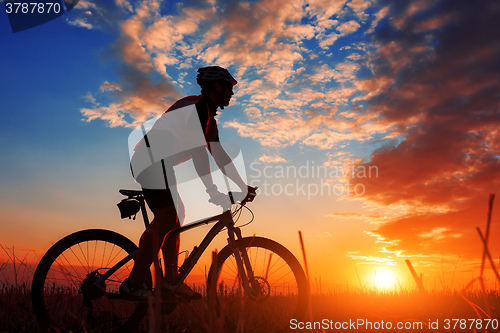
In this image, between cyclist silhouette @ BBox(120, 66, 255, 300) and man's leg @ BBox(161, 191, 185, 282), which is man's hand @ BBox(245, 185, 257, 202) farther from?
man's leg @ BBox(161, 191, 185, 282)

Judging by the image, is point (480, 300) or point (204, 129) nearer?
point (204, 129)

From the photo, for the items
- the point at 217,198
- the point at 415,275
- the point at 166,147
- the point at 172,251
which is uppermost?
the point at 166,147

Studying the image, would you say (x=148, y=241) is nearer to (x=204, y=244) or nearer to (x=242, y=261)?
(x=204, y=244)

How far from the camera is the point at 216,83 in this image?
3920 millimetres

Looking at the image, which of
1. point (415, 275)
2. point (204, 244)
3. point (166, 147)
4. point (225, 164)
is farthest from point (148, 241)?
point (415, 275)

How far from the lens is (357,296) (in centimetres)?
718

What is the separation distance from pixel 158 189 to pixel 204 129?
0.85m

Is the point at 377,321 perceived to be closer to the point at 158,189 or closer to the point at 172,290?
the point at 172,290

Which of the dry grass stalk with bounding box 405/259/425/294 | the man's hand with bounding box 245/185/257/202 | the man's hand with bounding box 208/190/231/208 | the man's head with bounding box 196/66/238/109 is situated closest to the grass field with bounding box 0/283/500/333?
the man's hand with bounding box 208/190/231/208

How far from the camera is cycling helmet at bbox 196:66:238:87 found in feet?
12.7

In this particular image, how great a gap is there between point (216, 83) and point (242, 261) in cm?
217

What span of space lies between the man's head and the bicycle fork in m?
1.59

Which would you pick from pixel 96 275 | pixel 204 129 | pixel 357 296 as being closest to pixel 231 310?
pixel 96 275

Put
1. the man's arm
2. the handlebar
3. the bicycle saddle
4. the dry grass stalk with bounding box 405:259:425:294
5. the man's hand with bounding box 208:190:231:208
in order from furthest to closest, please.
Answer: the bicycle saddle < the man's arm < the handlebar < the man's hand with bounding box 208:190:231:208 < the dry grass stalk with bounding box 405:259:425:294
